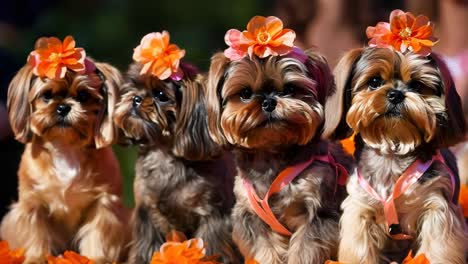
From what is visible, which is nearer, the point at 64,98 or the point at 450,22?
the point at 64,98

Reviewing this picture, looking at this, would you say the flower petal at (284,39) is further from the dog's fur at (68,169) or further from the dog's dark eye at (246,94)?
the dog's fur at (68,169)

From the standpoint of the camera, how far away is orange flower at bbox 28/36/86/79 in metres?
4.00

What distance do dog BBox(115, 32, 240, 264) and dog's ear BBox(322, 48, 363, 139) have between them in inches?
27.0

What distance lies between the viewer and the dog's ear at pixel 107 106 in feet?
13.3

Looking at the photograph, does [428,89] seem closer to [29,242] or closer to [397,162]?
[397,162]

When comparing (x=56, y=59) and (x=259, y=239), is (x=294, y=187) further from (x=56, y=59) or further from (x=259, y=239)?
(x=56, y=59)

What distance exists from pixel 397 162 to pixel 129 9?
3.07 m

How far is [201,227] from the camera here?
4051mm

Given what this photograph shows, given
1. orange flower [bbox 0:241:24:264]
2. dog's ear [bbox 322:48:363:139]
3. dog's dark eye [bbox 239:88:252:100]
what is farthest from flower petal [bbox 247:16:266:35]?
orange flower [bbox 0:241:24:264]

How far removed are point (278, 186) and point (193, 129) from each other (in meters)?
0.57

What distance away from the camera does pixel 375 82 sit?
3.43 meters

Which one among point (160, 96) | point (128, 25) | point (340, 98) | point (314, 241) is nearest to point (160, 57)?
point (160, 96)

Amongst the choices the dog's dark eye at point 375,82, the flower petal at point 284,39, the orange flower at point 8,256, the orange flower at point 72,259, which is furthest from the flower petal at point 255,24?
the orange flower at point 8,256

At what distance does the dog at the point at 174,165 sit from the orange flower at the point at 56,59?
0.29 m
